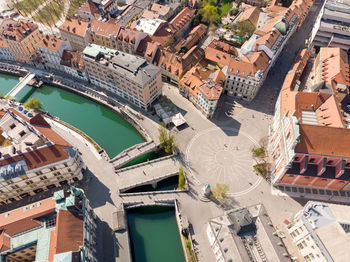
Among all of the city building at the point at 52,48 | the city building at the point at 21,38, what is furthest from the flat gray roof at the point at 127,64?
the city building at the point at 21,38

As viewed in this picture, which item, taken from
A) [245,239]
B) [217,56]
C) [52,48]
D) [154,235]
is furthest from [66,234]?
[217,56]

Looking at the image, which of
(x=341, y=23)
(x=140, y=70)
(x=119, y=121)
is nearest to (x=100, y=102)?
(x=119, y=121)

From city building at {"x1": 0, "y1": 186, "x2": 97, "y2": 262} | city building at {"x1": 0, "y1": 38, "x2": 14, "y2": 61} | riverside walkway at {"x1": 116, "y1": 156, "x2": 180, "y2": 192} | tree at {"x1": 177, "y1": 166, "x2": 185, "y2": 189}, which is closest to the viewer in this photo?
city building at {"x1": 0, "y1": 186, "x2": 97, "y2": 262}

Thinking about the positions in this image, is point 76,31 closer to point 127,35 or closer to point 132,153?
point 127,35

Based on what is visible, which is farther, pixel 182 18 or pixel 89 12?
pixel 89 12

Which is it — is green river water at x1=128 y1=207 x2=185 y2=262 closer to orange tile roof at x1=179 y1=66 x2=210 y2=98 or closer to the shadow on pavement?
the shadow on pavement

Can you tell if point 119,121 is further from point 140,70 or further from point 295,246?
point 295,246

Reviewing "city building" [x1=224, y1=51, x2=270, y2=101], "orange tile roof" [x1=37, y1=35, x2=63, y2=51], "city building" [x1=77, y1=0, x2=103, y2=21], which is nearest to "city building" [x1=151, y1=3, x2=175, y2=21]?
"city building" [x1=77, y1=0, x2=103, y2=21]
